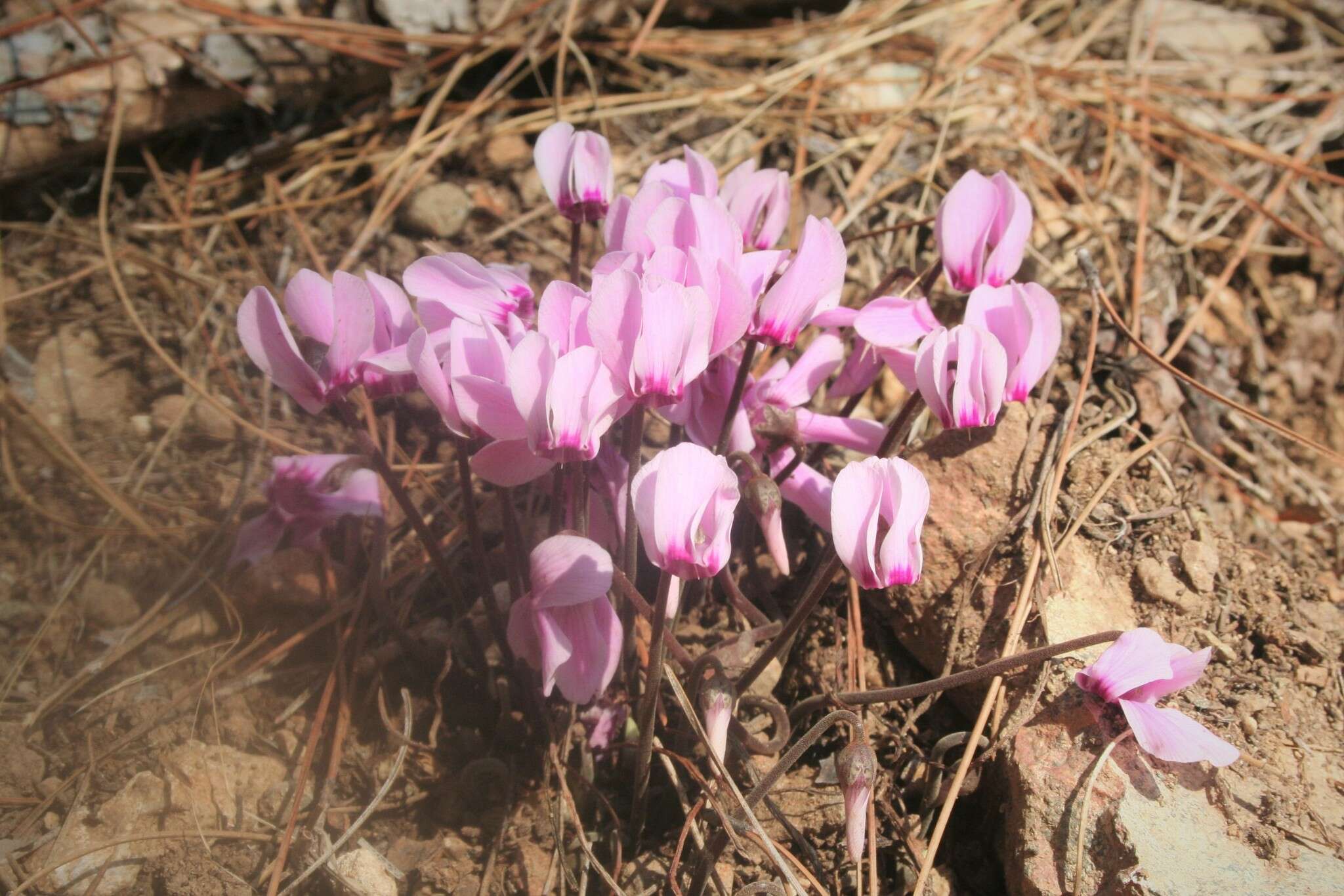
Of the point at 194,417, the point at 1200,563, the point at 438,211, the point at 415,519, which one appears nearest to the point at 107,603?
the point at 194,417

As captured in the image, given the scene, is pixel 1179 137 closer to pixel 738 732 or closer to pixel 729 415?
pixel 729 415

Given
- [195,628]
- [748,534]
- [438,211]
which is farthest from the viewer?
[438,211]

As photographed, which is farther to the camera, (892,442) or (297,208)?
(297,208)

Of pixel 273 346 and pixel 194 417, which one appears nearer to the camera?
pixel 273 346

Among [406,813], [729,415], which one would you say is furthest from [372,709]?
[729,415]

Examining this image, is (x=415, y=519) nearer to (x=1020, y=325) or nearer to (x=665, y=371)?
(x=665, y=371)

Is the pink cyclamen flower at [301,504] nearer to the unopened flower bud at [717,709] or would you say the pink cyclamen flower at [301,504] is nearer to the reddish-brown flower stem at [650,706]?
the reddish-brown flower stem at [650,706]

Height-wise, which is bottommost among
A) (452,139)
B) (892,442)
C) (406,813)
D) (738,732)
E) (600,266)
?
(406,813)
